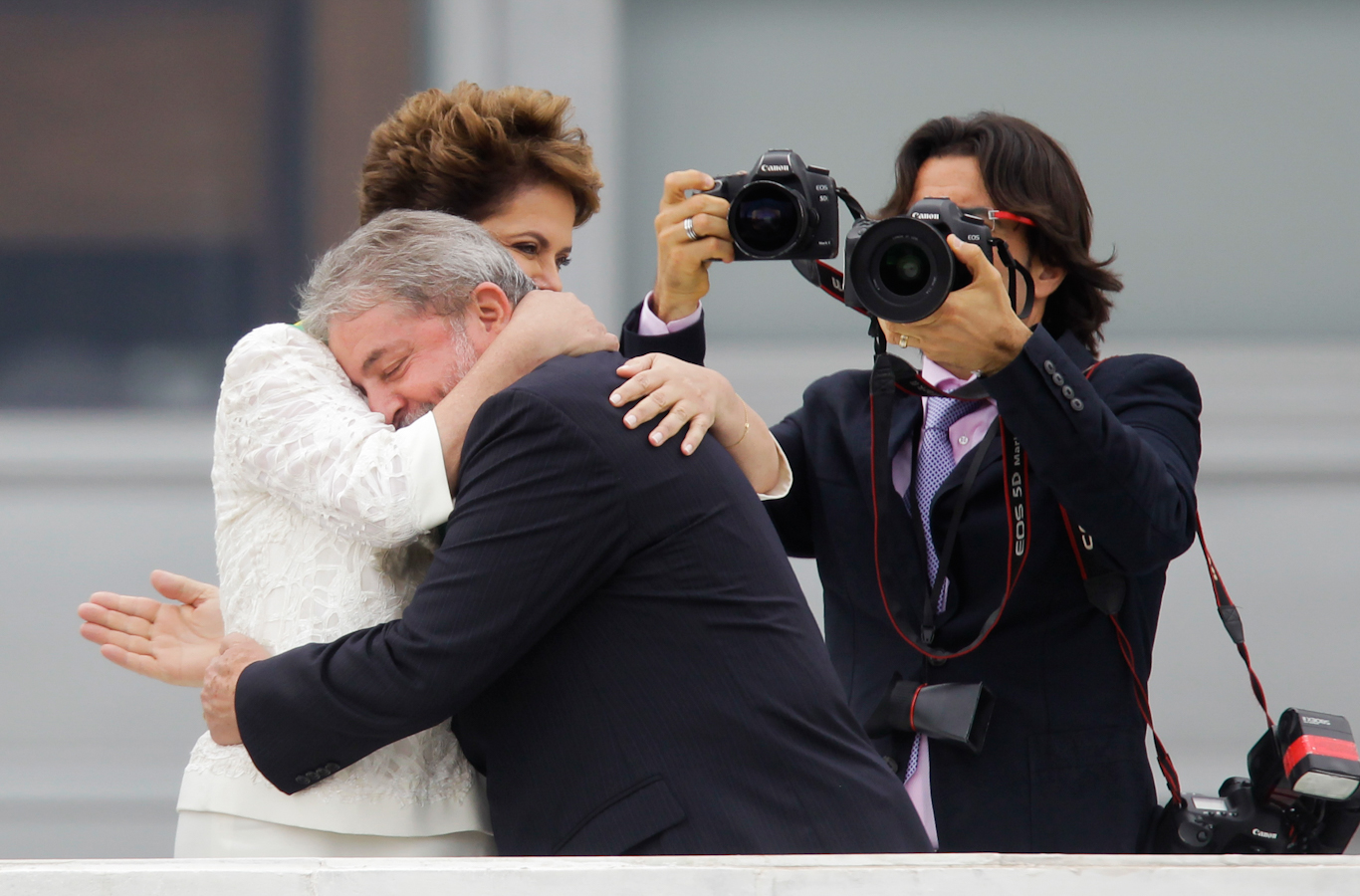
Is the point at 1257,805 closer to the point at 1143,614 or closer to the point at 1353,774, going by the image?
the point at 1353,774

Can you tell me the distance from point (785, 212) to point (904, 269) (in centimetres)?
27

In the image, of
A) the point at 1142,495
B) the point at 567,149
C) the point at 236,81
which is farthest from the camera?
the point at 236,81

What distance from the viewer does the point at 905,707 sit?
173 centimetres

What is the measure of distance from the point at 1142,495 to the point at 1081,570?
0.14 m

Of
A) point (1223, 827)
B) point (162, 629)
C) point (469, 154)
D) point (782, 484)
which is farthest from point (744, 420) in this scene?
point (1223, 827)

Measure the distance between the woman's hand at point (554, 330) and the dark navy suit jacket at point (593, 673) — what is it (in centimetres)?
7

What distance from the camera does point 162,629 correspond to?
1.56m

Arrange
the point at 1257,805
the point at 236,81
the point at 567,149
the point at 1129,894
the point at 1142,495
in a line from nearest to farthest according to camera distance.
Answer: the point at 1129,894 < the point at 1142,495 < the point at 1257,805 < the point at 567,149 < the point at 236,81

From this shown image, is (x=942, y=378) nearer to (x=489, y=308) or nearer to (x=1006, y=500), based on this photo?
(x=1006, y=500)

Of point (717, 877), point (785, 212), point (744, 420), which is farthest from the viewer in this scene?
point (785, 212)

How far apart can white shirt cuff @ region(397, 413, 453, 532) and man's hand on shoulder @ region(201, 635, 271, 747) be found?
0.23 metres

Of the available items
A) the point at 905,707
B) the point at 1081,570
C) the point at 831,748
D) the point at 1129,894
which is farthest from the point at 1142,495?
the point at 1129,894

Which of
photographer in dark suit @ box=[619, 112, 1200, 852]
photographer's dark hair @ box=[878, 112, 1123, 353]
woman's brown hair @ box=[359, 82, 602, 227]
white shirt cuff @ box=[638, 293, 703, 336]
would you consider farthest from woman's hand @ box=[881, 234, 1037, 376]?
woman's brown hair @ box=[359, 82, 602, 227]

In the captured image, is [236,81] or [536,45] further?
[236,81]
